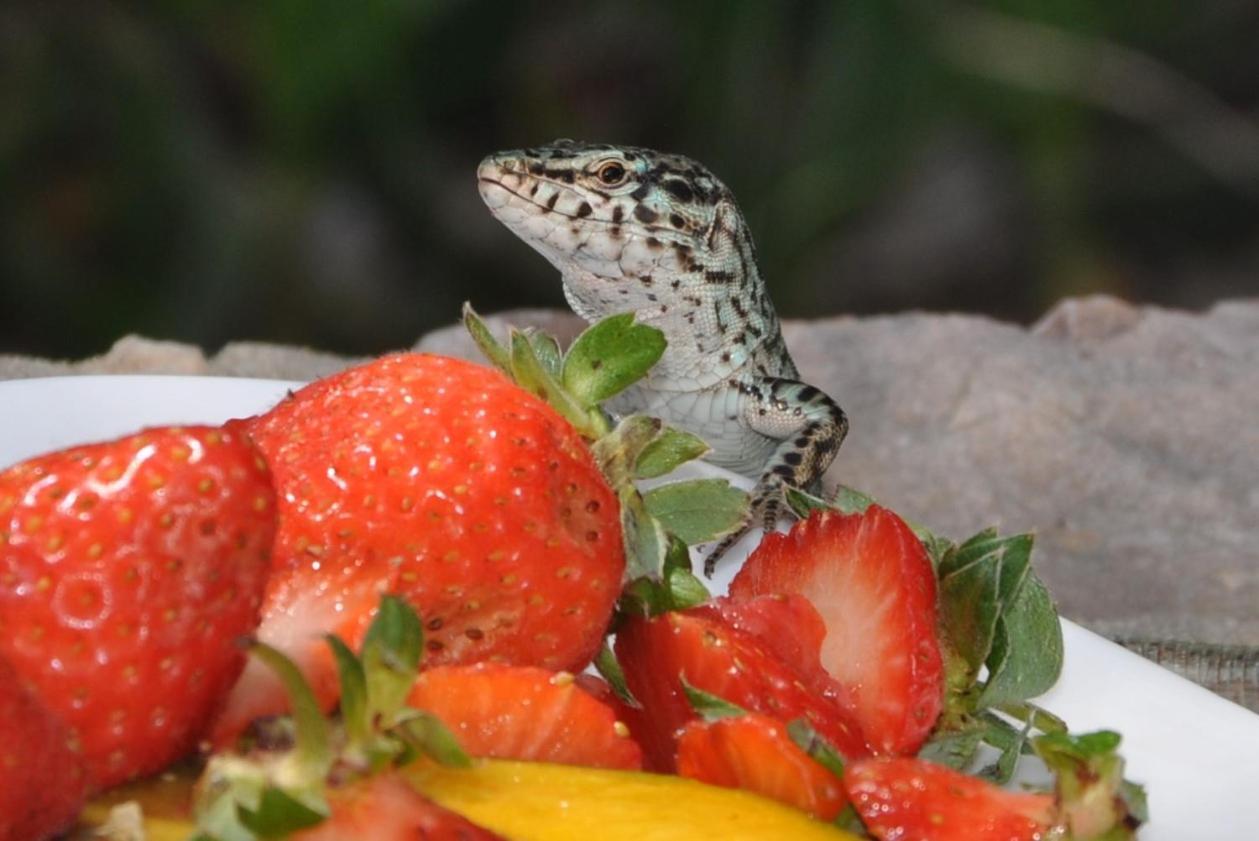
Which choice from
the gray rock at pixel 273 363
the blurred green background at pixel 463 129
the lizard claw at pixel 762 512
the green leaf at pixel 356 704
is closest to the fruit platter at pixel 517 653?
the green leaf at pixel 356 704

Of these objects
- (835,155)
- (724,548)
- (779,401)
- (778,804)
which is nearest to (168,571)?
(778,804)

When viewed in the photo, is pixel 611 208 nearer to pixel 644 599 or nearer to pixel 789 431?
pixel 789 431

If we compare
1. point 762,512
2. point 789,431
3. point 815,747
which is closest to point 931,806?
point 815,747

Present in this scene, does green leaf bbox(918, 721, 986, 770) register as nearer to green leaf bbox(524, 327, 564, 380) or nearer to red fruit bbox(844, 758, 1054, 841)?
red fruit bbox(844, 758, 1054, 841)

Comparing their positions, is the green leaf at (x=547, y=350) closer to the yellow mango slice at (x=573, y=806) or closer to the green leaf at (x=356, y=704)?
the yellow mango slice at (x=573, y=806)

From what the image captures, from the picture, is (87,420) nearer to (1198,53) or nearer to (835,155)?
(835,155)

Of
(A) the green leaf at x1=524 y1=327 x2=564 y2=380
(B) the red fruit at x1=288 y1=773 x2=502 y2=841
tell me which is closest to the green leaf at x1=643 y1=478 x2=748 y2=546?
(A) the green leaf at x1=524 y1=327 x2=564 y2=380

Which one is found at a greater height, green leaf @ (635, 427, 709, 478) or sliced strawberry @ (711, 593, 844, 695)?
green leaf @ (635, 427, 709, 478)
